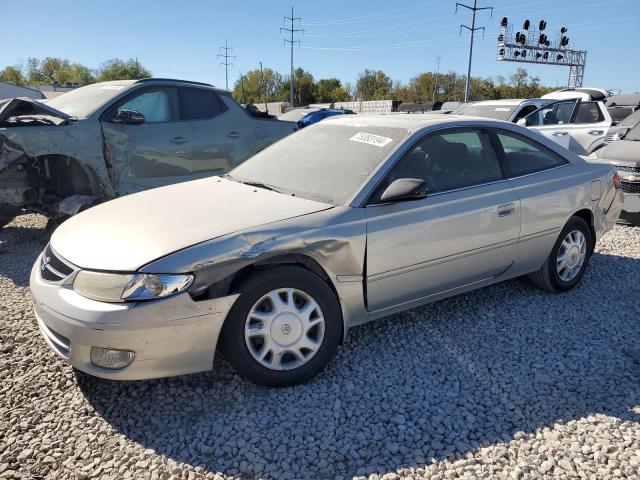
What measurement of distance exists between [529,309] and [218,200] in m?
2.58

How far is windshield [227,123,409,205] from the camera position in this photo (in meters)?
3.28

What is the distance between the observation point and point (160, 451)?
7.96ft

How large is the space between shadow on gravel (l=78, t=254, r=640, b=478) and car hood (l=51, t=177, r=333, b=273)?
80cm

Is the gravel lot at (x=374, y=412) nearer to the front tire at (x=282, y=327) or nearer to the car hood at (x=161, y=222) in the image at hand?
the front tire at (x=282, y=327)

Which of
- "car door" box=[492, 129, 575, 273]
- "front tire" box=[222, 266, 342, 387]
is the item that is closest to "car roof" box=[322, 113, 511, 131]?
"car door" box=[492, 129, 575, 273]

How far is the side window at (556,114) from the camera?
10023mm

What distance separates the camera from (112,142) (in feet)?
18.7

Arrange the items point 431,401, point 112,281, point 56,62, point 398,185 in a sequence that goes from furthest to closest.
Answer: point 56,62
point 398,185
point 431,401
point 112,281

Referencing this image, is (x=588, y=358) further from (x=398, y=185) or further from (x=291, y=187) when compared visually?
(x=291, y=187)

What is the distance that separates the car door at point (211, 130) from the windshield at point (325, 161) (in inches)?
94.9

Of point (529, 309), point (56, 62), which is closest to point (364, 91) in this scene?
point (56, 62)

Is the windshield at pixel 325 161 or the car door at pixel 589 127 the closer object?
the windshield at pixel 325 161

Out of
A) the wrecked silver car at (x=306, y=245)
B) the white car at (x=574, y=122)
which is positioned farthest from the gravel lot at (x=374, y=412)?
the white car at (x=574, y=122)

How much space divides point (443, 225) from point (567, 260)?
1.61 m
